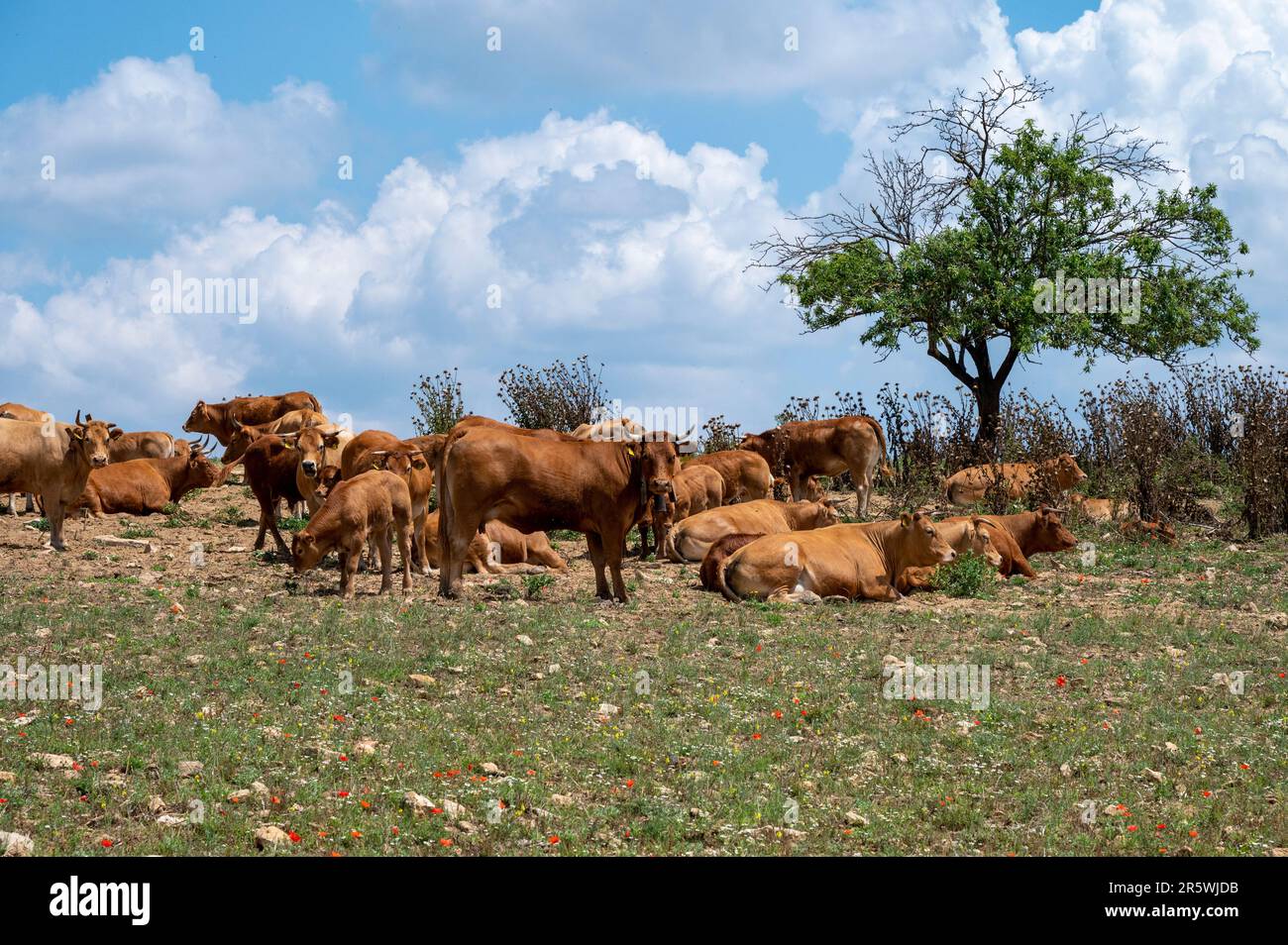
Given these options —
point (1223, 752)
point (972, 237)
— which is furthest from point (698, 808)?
point (972, 237)

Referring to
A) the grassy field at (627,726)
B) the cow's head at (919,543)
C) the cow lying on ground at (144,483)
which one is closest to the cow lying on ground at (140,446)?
the cow lying on ground at (144,483)

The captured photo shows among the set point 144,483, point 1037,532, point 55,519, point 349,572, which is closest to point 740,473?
point 1037,532

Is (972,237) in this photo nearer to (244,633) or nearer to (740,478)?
(740,478)

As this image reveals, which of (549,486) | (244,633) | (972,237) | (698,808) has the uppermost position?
(972,237)

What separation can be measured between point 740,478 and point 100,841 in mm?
17246

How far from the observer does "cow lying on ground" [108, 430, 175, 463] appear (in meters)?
29.8

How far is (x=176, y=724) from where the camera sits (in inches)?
385

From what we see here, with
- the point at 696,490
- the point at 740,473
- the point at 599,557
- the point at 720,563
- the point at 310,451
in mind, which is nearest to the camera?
the point at 599,557

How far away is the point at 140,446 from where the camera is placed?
29.9 m

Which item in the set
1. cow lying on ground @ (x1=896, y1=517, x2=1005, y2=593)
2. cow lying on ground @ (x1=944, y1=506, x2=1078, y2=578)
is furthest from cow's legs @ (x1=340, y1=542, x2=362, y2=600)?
cow lying on ground @ (x1=944, y1=506, x2=1078, y2=578)

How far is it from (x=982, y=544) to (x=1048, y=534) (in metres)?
2.28

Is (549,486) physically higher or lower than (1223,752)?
higher

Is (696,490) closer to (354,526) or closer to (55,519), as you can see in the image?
(354,526)

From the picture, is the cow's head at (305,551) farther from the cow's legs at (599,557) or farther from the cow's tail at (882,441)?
the cow's tail at (882,441)
